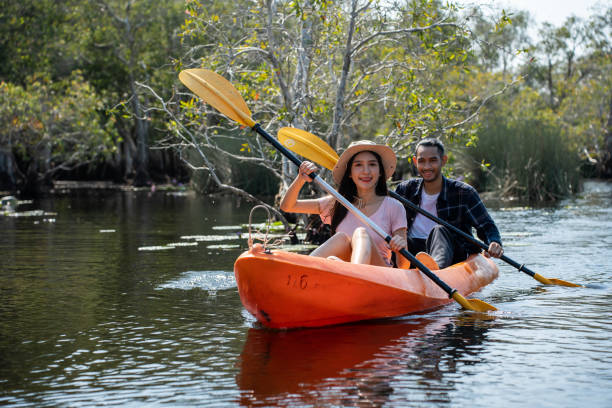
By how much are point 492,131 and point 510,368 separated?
16297mm

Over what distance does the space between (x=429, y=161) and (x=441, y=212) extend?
0.49 metres

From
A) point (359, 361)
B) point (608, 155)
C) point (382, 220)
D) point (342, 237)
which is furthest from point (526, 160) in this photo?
point (608, 155)

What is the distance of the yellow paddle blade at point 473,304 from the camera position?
5.73 m

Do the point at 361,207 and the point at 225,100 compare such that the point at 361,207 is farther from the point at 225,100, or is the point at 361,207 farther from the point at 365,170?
the point at 225,100

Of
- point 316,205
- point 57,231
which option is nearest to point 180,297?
point 316,205

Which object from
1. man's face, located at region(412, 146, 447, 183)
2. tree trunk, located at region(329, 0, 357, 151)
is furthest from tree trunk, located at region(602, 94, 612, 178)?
man's face, located at region(412, 146, 447, 183)

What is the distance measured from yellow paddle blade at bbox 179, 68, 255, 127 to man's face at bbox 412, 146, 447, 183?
142 centimetres

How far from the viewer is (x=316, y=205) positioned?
577 centimetres

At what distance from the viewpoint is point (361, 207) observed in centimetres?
583

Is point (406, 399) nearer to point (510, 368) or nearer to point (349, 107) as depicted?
point (510, 368)

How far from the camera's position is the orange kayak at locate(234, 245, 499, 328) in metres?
4.78

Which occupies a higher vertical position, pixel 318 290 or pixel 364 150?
pixel 364 150

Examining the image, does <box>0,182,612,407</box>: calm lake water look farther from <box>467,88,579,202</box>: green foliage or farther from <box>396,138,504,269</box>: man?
<box>467,88,579,202</box>: green foliage

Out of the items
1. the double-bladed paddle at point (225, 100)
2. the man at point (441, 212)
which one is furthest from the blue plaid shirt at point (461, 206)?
the double-bladed paddle at point (225, 100)
